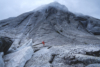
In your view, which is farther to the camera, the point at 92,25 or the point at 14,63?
the point at 92,25

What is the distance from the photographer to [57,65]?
7.26 metres

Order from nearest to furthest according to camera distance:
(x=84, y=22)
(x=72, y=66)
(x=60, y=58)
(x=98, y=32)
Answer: (x=72, y=66) → (x=60, y=58) → (x=98, y=32) → (x=84, y=22)

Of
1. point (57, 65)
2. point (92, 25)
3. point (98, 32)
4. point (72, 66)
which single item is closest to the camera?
point (72, 66)

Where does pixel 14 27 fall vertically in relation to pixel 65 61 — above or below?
above

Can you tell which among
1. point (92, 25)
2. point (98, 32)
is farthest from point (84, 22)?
point (98, 32)

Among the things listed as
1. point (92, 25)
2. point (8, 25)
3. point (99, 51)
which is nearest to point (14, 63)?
point (99, 51)

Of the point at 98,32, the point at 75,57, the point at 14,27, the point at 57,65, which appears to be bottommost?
the point at 98,32

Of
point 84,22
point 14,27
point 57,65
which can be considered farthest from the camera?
point 84,22

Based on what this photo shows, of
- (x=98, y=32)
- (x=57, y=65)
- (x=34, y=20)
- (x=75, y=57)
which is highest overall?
(x=34, y=20)

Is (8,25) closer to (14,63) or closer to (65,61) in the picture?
(14,63)

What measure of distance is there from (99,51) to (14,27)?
29.9m

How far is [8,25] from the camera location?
1175 inches

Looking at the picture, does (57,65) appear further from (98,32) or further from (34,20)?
(98,32)

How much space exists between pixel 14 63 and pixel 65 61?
556 cm
